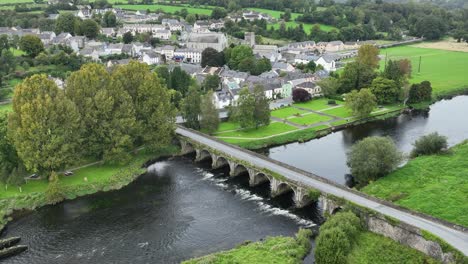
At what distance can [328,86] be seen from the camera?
9919cm

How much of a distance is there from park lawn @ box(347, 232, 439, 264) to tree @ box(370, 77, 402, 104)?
2239 inches

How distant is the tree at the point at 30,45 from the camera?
120m

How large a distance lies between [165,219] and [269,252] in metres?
13.5

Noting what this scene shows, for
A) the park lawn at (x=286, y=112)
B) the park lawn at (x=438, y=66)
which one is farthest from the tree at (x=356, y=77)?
the park lawn at (x=286, y=112)

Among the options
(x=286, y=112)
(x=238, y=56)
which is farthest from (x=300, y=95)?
(x=238, y=56)

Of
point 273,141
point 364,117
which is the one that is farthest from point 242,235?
point 364,117

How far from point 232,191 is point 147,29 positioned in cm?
11961

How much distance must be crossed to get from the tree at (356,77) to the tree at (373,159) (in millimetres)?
47980

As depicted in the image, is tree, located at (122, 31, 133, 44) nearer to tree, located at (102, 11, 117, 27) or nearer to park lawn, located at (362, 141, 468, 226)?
tree, located at (102, 11, 117, 27)

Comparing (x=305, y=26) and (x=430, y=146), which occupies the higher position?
(x=305, y=26)

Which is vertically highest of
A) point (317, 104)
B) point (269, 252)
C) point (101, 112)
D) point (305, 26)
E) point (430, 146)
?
point (305, 26)

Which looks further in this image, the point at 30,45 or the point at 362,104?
the point at 30,45

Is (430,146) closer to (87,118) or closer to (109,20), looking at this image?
(87,118)

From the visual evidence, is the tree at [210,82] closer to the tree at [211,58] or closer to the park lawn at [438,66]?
the tree at [211,58]
